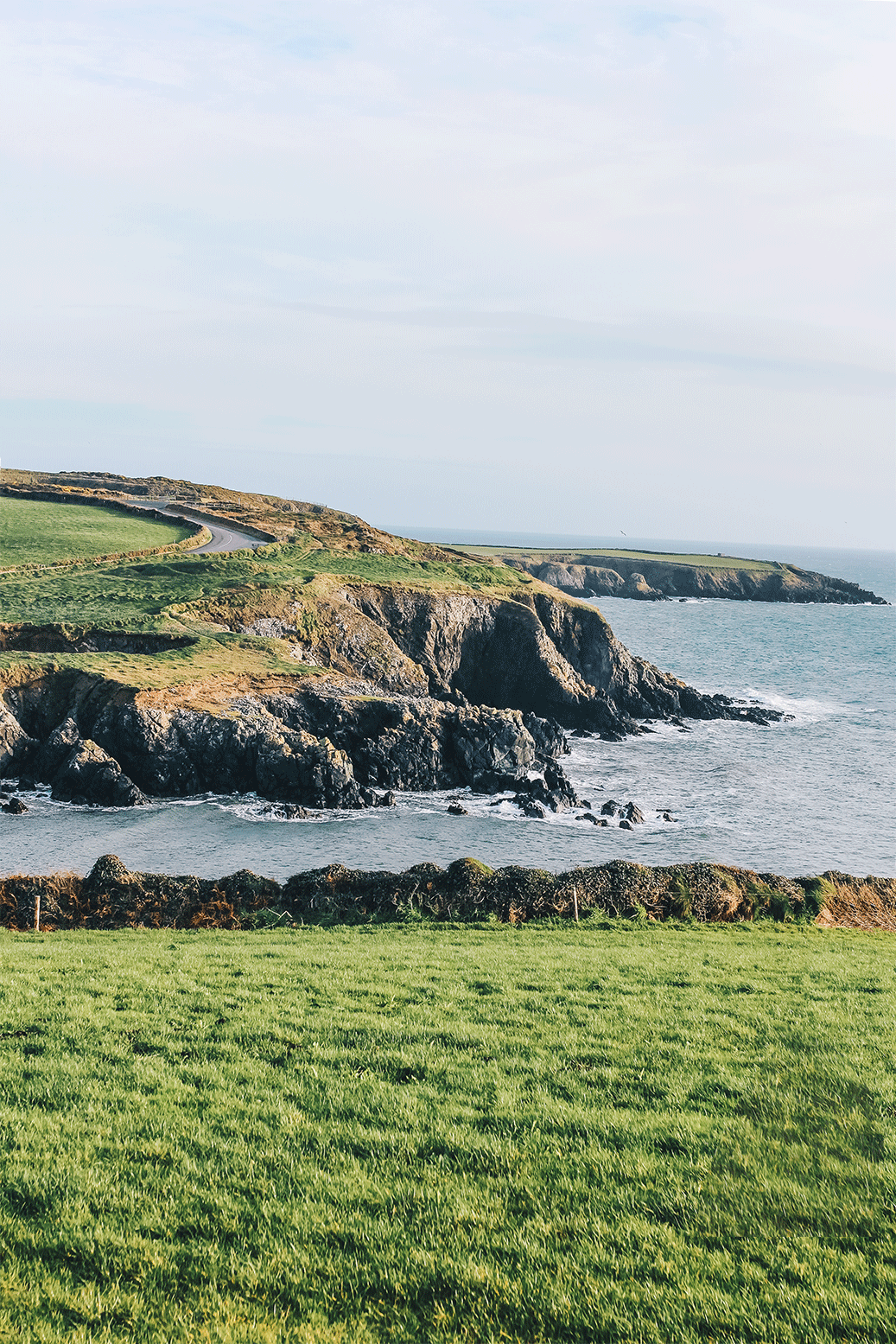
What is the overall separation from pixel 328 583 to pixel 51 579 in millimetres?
22328

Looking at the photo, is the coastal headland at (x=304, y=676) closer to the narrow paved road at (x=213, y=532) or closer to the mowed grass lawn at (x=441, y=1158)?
the narrow paved road at (x=213, y=532)

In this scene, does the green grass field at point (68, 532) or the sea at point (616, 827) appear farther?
the green grass field at point (68, 532)

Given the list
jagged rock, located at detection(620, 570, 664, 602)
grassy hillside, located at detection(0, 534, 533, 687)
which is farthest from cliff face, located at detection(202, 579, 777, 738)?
jagged rock, located at detection(620, 570, 664, 602)

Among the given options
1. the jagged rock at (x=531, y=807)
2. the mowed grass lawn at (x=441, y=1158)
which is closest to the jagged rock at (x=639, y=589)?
the jagged rock at (x=531, y=807)

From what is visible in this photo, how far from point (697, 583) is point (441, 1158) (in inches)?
7580

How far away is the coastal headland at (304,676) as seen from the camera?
46000 millimetres

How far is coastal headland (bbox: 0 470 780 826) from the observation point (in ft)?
151

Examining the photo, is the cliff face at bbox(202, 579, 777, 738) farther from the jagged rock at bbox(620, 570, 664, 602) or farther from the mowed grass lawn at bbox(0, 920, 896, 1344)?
the jagged rock at bbox(620, 570, 664, 602)

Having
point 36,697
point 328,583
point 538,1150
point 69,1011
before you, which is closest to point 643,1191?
point 538,1150

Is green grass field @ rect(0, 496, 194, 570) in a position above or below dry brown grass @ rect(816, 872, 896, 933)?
above

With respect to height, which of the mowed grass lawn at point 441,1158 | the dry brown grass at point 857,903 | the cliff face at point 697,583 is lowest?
the dry brown grass at point 857,903

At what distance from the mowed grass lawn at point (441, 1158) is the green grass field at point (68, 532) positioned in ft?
215

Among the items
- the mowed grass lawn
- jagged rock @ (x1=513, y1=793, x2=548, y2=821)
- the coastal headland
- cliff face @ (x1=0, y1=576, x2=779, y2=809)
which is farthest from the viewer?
jagged rock @ (x1=513, y1=793, x2=548, y2=821)

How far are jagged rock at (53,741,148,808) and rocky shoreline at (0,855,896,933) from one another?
15.5 meters
